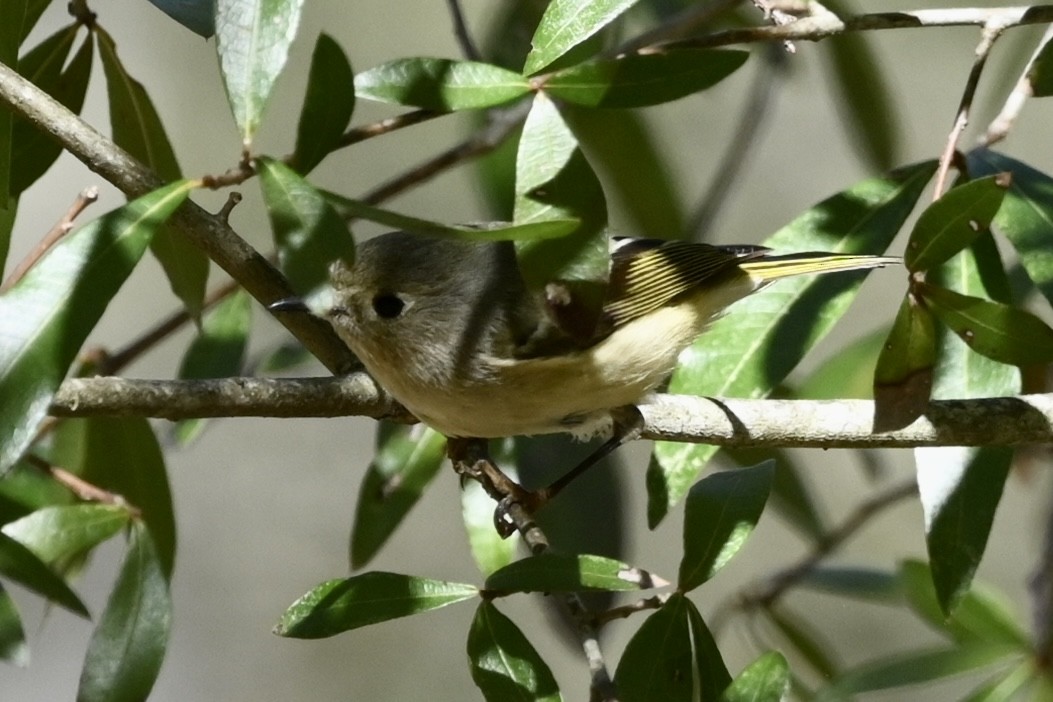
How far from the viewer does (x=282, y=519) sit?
3623mm

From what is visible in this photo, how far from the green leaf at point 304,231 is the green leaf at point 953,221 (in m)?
0.51

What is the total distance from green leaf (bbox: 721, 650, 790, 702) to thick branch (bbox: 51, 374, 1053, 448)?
23cm

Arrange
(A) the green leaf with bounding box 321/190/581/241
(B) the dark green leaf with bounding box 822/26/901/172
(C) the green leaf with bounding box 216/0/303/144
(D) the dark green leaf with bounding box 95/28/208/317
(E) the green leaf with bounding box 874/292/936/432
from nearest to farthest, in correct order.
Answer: (A) the green leaf with bounding box 321/190/581/241
(C) the green leaf with bounding box 216/0/303/144
(E) the green leaf with bounding box 874/292/936/432
(D) the dark green leaf with bounding box 95/28/208/317
(B) the dark green leaf with bounding box 822/26/901/172

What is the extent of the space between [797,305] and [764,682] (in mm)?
530

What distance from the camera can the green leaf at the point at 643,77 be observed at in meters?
1.13

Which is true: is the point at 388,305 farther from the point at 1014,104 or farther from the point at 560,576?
the point at 1014,104

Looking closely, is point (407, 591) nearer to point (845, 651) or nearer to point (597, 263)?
point (597, 263)

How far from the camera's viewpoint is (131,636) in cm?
123

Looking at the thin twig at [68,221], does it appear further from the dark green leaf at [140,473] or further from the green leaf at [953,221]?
the green leaf at [953,221]

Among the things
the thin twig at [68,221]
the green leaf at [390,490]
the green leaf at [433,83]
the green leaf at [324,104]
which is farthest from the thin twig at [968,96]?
the thin twig at [68,221]

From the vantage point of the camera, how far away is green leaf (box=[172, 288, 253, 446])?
5.49 ft

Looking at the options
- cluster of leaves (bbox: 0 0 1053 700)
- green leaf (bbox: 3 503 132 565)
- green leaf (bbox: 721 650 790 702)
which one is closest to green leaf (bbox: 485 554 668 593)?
cluster of leaves (bbox: 0 0 1053 700)

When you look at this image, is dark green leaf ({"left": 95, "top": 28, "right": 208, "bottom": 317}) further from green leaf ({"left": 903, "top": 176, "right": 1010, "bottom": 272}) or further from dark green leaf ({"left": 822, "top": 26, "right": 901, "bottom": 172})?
dark green leaf ({"left": 822, "top": 26, "right": 901, "bottom": 172})

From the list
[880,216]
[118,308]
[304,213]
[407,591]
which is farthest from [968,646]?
[118,308]
